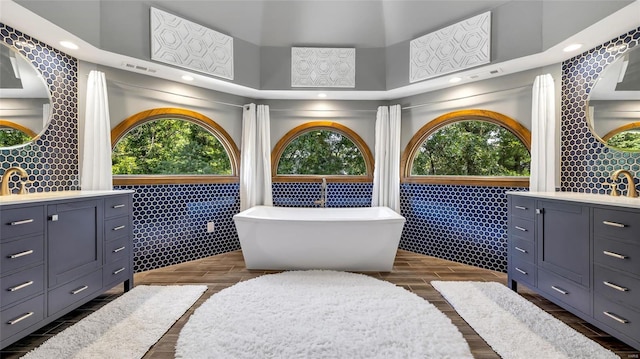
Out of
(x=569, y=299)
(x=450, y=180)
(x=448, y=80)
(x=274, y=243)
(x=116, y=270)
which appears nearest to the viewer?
(x=569, y=299)

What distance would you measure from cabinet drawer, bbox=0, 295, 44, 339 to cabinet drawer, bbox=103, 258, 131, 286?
535 millimetres

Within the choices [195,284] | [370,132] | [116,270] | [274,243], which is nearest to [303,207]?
[274,243]

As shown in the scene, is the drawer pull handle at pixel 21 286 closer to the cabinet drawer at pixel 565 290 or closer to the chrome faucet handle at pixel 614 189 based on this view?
the cabinet drawer at pixel 565 290

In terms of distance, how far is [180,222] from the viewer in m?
3.52

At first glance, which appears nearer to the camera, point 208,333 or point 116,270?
point 208,333

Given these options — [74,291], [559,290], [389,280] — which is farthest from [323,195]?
[74,291]

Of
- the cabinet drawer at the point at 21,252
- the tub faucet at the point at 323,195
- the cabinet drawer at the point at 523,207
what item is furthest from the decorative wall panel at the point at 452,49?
the cabinet drawer at the point at 21,252

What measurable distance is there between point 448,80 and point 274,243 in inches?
114

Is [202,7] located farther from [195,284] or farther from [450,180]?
[450,180]

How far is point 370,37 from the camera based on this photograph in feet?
12.4

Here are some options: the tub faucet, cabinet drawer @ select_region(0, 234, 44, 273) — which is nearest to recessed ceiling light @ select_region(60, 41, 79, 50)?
cabinet drawer @ select_region(0, 234, 44, 273)

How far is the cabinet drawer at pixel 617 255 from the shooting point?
1692 mm

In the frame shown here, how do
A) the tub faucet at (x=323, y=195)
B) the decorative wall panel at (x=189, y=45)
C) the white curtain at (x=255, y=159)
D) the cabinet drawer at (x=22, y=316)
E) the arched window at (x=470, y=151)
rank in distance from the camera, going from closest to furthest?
the cabinet drawer at (x=22, y=316) → the decorative wall panel at (x=189, y=45) → the arched window at (x=470, y=151) → the white curtain at (x=255, y=159) → the tub faucet at (x=323, y=195)

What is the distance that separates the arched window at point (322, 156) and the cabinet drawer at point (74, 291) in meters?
2.55
